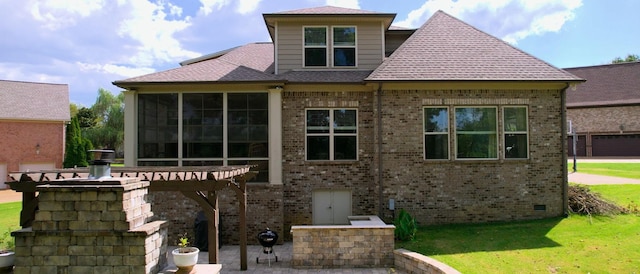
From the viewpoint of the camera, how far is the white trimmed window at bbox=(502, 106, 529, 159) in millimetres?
10547

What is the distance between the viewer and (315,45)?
1156cm

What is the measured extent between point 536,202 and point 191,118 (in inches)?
404

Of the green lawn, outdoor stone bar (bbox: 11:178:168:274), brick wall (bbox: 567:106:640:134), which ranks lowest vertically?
the green lawn

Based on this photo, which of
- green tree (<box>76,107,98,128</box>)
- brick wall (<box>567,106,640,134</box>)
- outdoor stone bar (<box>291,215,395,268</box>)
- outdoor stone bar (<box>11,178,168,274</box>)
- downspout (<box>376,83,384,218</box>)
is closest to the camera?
outdoor stone bar (<box>11,178,168,274</box>)

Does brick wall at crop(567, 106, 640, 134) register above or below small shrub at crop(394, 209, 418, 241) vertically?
above

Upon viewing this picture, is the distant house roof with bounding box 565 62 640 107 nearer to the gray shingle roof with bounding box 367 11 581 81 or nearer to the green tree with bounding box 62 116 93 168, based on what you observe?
the gray shingle roof with bounding box 367 11 581 81

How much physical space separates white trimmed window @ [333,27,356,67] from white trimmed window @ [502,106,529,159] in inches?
191

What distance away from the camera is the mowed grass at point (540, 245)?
6.96m

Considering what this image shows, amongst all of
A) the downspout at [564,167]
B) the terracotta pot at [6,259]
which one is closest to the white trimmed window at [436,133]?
the downspout at [564,167]

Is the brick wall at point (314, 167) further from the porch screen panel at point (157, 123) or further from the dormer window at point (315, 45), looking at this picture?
the porch screen panel at point (157, 123)

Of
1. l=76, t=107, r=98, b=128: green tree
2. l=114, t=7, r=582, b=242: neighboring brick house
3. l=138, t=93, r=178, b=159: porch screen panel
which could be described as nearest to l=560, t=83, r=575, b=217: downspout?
l=114, t=7, r=582, b=242: neighboring brick house

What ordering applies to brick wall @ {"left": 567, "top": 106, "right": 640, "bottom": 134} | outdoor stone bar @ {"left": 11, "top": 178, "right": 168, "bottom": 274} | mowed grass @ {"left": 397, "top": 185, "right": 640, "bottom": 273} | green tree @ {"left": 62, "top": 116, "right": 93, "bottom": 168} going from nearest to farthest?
outdoor stone bar @ {"left": 11, "top": 178, "right": 168, "bottom": 274} → mowed grass @ {"left": 397, "top": 185, "right": 640, "bottom": 273} → green tree @ {"left": 62, "top": 116, "right": 93, "bottom": 168} → brick wall @ {"left": 567, "top": 106, "right": 640, "bottom": 134}

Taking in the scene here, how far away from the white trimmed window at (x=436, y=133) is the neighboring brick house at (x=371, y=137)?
0.10ft

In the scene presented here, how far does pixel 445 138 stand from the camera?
1051 cm
